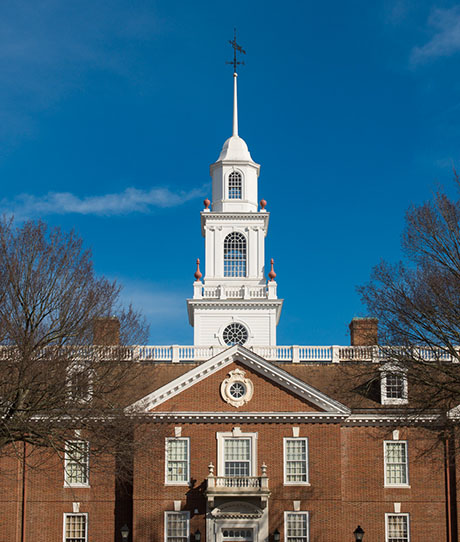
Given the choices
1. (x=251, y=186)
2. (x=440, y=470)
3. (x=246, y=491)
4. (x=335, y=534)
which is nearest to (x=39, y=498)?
(x=246, y=491)

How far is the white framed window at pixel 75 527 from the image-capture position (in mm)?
38000

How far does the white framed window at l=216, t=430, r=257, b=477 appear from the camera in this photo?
125 ft

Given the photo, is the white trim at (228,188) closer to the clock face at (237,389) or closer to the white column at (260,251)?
the white column at (260,251)

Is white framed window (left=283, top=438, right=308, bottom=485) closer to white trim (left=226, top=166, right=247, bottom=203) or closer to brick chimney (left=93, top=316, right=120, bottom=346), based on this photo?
brick chimney (left=93, top=316, right=120, bottom=346)

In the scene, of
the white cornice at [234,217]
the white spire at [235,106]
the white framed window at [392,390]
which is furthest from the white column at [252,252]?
the white framed window at [392,390]

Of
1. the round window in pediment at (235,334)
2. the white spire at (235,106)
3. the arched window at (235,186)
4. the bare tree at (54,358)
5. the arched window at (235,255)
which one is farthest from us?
the white spire at (235,106)

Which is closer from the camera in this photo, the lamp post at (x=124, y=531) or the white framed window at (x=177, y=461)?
the lamp post at (x=124, y=531)

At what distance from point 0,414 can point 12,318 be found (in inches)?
124

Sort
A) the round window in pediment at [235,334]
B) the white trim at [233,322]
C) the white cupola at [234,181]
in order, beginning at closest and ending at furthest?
the white trim at [233,322] < the round window in pediment at [235,334] < the white cupola at [234,181]

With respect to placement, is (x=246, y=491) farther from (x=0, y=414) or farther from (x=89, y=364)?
(x=0, y=414)

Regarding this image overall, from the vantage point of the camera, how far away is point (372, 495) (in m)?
38.4

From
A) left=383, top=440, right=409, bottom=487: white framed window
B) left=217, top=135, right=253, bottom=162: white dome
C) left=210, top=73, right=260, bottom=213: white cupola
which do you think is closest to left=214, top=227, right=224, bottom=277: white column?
left=210, top=73, right=260, bottom=213: white cupola

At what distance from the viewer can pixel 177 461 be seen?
125 ft

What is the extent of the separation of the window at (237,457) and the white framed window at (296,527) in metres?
2.37
